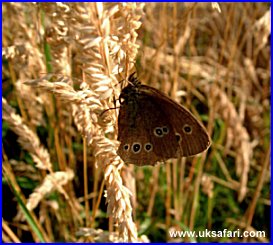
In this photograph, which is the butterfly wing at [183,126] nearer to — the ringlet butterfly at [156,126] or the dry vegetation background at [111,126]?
the ringlet butterfly at [156,126]

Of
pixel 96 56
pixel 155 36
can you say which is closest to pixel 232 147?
pixel 155 36

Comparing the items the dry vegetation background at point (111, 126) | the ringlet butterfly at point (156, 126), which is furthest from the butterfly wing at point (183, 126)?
the dry vegetation background at point (111, 126)

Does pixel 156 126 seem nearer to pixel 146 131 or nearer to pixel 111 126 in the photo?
pixel 146 131

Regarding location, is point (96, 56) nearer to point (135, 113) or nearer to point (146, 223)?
point (135, 113)

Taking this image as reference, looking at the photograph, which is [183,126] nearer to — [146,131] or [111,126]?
[146,131]

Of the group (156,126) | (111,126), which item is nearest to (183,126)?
(156,126)

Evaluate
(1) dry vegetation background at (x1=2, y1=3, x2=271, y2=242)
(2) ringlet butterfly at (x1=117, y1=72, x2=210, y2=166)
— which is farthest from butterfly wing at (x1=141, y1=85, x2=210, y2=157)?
(1) dry vegetation background at (x1=2, y1=3, x2=271, y2=242)

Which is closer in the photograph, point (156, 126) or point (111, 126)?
point (111, 126)
